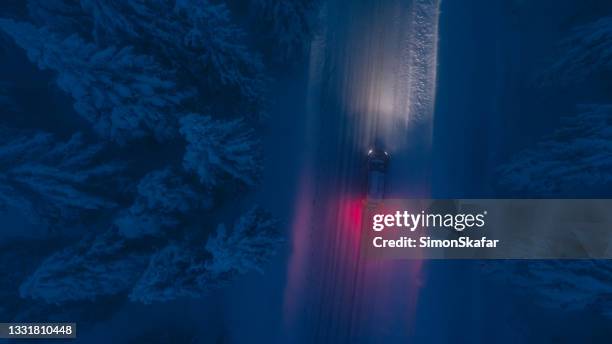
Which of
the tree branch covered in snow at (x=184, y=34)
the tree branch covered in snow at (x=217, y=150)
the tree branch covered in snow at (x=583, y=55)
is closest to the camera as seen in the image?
the tree branch covered in snow at (x=217, y=150)

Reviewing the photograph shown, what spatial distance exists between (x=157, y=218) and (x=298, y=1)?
7.40 metres

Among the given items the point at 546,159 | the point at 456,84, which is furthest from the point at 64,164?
the point at 546,159

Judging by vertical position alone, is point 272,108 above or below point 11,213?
above

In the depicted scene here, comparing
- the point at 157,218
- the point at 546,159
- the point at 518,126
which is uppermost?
the point at 518,126

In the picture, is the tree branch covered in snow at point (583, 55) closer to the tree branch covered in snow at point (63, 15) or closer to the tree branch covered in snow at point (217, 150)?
the tree branch covered in snow at point (217, 150)

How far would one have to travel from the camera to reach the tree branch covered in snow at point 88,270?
31.0ft

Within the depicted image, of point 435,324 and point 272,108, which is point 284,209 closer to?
point 272,108

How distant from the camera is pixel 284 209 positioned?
1248 centimetres

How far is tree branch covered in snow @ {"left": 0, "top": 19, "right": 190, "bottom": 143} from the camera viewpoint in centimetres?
873

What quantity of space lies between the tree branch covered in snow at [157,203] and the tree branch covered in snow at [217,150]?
1.95 ft

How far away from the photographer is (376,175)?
40.0 ft

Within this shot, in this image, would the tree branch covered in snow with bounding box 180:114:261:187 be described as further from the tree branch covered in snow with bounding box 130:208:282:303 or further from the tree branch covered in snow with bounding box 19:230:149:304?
the tree branch covered in snow with bounding box 19:230:149:304

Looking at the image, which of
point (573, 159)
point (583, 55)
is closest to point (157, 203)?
point (573, 159)

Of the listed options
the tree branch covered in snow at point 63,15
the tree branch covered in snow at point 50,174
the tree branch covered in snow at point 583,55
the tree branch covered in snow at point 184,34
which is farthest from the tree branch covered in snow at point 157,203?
the tree branch covered in snow at point 583,55
